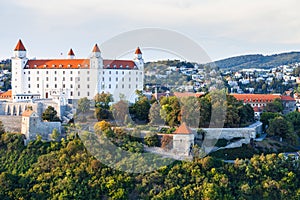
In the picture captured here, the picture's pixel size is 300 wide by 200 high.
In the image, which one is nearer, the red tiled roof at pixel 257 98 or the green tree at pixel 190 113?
the green tree at pixel 190 113

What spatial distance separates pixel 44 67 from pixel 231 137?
13.9m

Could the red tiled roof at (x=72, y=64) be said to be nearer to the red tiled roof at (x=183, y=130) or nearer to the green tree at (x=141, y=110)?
the green tree at (x=141, y=110)

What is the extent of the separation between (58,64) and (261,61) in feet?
281

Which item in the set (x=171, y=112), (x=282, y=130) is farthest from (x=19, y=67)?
(x=282, y=130)

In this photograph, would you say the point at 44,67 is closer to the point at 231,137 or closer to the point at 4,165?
the point at 4,165

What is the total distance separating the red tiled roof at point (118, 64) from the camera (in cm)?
3359

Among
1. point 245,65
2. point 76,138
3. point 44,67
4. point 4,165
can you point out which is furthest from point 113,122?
point 245,65

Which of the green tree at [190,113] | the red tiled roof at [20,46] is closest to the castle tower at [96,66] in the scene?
the red tiled roof at [20,46]

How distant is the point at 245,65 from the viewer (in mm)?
109188

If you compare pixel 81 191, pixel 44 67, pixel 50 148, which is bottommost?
pixel 81 191

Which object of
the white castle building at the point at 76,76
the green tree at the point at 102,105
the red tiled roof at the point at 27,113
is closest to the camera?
the red tiled roof at the point at 27,113

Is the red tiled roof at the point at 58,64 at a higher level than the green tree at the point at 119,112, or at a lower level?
higher

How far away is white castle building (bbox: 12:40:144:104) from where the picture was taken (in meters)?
32.8

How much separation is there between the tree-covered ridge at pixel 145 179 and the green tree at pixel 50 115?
2.87 meters
